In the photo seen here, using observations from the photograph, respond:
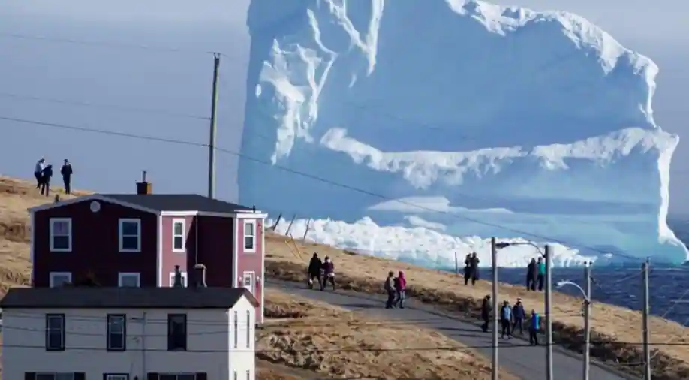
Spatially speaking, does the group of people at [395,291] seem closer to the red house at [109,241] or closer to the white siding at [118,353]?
the red house at [109,241]

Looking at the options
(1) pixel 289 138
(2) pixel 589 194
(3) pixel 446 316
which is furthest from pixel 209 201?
(2) pixel 589 194

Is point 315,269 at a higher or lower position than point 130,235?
lower

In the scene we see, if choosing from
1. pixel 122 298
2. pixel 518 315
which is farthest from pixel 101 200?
pixel 518 315

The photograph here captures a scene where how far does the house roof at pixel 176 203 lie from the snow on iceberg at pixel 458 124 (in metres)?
46.1

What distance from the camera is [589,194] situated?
4092 inches

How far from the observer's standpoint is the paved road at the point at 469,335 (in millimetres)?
50562

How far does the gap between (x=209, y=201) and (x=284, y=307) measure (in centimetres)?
448

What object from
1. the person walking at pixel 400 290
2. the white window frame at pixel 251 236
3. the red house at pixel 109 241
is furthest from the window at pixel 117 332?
the person walking at pixel 400 290

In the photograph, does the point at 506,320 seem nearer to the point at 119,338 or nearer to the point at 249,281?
the point at 249,281

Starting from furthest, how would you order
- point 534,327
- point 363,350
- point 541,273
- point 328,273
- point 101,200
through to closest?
point 541,273 → point 328,273 → point 534,327 → point 363,350 → point 101,200

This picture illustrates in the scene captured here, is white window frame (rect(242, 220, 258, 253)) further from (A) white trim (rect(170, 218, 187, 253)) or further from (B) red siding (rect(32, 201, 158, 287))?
(B) red siding (rect(32, 201, 158, 287))

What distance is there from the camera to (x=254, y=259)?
2031 inches

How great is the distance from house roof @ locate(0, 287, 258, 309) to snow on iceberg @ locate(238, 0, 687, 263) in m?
55.3

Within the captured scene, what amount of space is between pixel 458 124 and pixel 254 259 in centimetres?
5944
